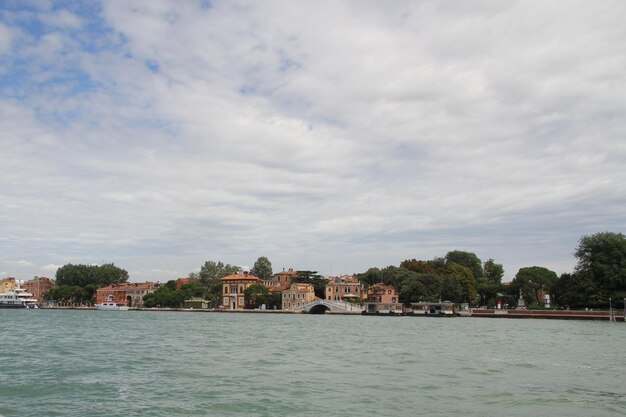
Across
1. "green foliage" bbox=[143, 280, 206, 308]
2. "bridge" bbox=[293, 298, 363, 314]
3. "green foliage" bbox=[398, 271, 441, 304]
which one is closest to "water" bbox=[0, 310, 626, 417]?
"green foliage" bbox=[398, 271, 441, 304]

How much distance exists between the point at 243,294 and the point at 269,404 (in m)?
117

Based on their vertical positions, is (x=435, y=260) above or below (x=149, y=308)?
above

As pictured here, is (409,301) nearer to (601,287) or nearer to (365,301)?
(365,301)

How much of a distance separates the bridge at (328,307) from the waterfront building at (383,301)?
2.39 meters

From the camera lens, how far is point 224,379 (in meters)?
20.9

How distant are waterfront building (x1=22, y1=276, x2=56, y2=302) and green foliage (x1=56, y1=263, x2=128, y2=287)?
106 ft

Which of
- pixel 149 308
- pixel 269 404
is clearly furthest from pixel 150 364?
pixel 149 308

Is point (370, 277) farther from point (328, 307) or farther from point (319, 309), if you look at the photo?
point (328, 307)

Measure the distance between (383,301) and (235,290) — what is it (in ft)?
123

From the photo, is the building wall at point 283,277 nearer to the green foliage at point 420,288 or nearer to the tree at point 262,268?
the tree at point 262,268

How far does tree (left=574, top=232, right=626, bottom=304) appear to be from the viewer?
262 feet

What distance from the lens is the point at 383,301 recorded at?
11175cm

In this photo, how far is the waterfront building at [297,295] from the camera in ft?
401

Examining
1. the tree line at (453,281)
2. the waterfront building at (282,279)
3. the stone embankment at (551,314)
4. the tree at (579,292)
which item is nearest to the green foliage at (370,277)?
the tree line at (453,281)
